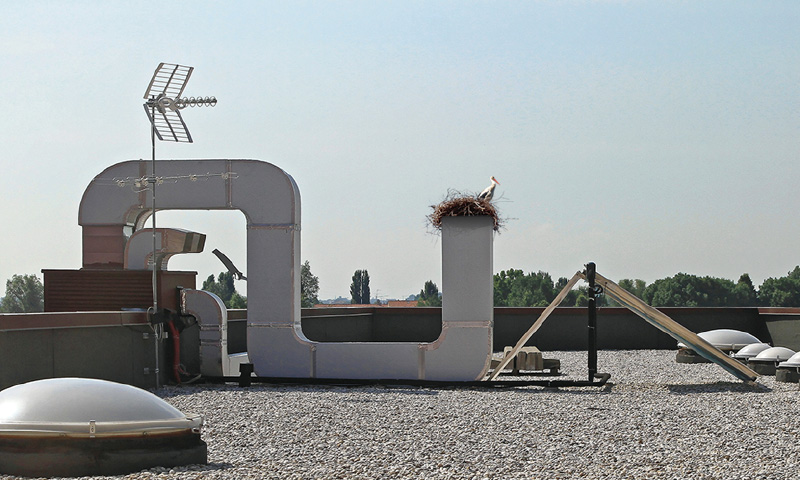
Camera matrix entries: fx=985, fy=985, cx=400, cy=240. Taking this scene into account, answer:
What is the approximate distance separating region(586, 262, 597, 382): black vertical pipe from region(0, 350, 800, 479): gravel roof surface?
528mm

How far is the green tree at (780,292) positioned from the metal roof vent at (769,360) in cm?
11198

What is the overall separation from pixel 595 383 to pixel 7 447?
9.77 m

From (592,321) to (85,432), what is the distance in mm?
9466

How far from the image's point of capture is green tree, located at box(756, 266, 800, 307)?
409 feet

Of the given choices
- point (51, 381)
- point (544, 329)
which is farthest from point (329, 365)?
point (544, 329)

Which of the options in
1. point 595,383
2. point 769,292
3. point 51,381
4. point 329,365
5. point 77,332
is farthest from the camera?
point 769,292

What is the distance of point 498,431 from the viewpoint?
35.3 feet

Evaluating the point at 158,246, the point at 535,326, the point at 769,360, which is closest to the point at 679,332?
the point at 535,326

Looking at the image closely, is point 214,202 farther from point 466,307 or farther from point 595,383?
point 595,383

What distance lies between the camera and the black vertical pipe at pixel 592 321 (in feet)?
51.3

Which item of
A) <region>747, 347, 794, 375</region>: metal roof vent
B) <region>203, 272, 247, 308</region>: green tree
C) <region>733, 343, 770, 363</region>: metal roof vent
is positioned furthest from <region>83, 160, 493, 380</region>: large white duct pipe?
<region>203, 272, 247, 308</region>: green tree

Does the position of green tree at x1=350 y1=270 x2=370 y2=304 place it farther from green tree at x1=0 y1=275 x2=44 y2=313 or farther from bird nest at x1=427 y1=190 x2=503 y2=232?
bird nest at x1=427 y1=190 x2=503 y2=232

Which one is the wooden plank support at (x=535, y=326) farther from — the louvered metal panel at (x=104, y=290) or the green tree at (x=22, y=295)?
the green tree at (x=22, y=295)

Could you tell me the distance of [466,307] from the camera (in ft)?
53.1
